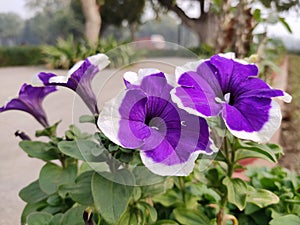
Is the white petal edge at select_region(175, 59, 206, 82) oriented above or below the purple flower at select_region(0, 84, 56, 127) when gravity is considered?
above

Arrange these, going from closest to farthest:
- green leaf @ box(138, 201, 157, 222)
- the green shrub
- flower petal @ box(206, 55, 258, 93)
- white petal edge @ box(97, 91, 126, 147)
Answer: white petal edge @ box(97, 91, 126, 147), flower petal @ box(206, 55, 258, 93), green leaf @ box(138, 201, 157, 222), the green shrub

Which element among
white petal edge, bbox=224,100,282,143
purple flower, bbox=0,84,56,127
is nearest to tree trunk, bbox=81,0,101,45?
purple flower, bbox=0,84,56,127

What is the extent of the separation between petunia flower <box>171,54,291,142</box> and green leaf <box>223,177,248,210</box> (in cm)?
22

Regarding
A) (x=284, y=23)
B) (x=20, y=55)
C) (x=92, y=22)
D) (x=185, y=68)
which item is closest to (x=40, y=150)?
(x=185, y=68)

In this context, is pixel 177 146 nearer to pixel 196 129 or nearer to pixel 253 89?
pixel 196 129

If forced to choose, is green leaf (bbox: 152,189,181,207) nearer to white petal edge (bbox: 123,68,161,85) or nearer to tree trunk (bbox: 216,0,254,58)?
white petal edge (bbox: 123,68,161,85)

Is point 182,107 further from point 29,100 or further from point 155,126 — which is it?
point 29,100

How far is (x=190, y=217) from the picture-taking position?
2.34ft

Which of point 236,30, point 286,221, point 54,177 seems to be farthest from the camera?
point 236,30

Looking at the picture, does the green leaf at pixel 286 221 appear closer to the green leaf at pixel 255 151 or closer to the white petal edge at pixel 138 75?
the green leaf at pixel 255 151

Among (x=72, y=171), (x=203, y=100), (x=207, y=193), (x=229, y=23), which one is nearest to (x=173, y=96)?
(x=203, y=100)

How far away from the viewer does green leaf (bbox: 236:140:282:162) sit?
2.03 ft

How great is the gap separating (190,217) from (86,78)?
372 mm

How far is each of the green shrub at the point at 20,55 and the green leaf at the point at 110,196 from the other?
32.1ft
